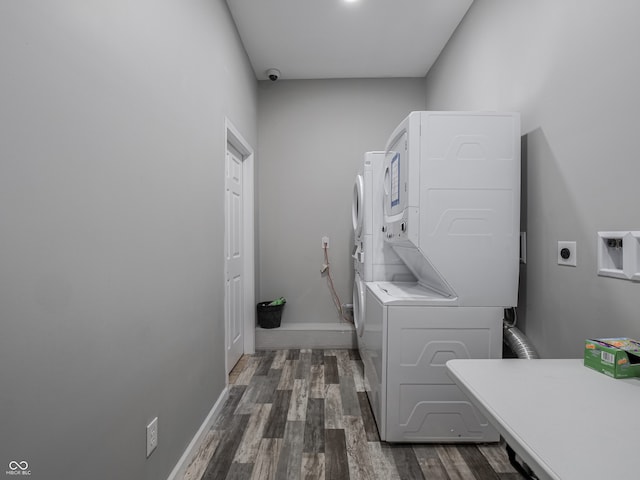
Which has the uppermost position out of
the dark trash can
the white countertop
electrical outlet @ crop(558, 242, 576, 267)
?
electrical outlet @ crop(558, 242, 576, 267)

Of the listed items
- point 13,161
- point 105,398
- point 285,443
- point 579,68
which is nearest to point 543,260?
point 579,68

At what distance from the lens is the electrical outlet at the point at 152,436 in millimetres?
1300

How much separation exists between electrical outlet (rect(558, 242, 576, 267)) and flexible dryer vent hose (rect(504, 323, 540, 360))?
45 cm

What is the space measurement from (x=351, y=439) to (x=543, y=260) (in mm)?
1413

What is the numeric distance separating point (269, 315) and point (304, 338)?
16.9 inches

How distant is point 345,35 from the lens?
2770mm

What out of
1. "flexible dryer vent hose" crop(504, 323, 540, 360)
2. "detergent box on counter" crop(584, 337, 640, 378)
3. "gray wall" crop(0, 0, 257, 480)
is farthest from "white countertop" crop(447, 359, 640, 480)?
"gray wall" crop(0, 0, 257, 480)

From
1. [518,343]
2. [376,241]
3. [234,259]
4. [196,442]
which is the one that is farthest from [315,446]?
[234,259]

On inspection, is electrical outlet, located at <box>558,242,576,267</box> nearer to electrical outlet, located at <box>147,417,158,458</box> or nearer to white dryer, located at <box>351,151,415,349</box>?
white dryer, located at <box>351,151,415,349</box>

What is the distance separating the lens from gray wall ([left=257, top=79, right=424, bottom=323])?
3.54 meters

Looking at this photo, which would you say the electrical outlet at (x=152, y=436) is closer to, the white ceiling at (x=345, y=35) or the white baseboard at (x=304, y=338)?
the white baseboard at (x=304, y=338)

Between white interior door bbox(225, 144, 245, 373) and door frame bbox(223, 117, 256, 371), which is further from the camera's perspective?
door frame bbox(223, 117, 256, 371)

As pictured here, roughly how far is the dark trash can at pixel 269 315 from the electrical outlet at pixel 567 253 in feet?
8.24

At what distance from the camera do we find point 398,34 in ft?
9.10
